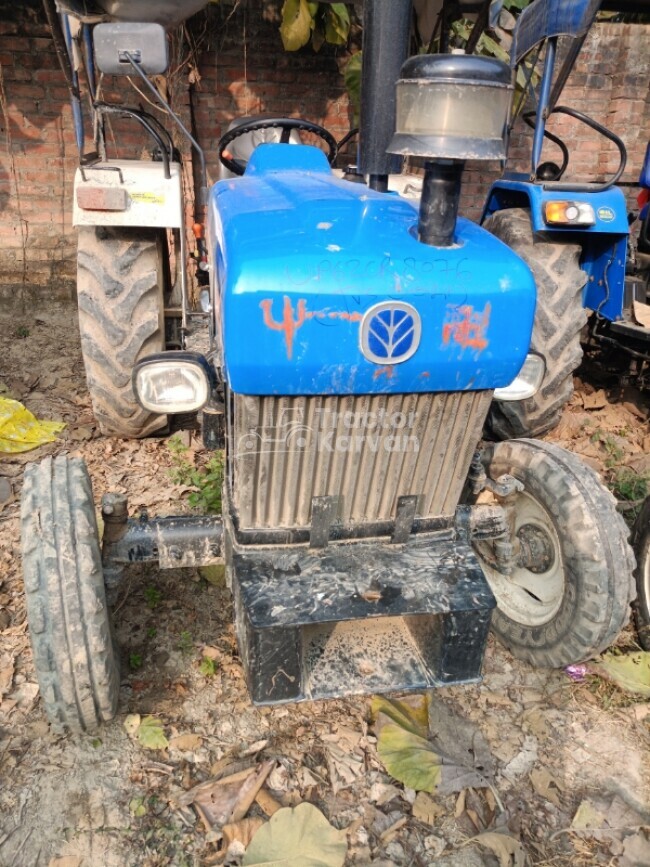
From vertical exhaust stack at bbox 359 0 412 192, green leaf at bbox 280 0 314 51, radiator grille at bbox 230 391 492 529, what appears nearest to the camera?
radiator grille at bbox 230 391 492 529

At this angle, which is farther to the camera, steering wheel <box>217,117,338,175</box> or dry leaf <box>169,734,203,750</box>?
steering wheel <box>217,117,338,175</box>

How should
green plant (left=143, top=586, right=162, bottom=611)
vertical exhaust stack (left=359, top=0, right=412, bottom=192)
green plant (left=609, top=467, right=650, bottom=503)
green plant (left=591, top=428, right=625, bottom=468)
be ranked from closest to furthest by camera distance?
1. vertical exhaust stack (left=359, top=0, right=412, bottom=192)
2. green plant (left=143, top=586, right=162, bottom=611)
3. green plant (left=609, top=467, right=650, bottom=503)
4. green plant (left=591, top=428, right=625, bottom=468)

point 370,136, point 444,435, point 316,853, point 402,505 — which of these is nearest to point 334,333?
point 444,435

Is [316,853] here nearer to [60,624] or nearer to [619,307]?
[60,624]

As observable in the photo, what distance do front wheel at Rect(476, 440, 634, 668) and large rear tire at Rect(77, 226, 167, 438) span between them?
1.74m

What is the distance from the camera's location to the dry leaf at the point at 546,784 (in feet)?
6.90

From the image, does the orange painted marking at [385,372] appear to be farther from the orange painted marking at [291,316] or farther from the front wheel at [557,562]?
the front wheel at [557,562]

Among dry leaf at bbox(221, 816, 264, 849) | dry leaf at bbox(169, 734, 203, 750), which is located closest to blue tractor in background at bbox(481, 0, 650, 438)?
dry leaf at bbox(169, 734, 203, 750)

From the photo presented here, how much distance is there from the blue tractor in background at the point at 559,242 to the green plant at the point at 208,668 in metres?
1.93

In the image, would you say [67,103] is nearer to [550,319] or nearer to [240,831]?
[550,319]

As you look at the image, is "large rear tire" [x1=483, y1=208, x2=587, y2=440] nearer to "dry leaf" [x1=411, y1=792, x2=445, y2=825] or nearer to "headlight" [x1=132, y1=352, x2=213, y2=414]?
"headlight" [x1=132, y1=352, x2=213, y2=414]

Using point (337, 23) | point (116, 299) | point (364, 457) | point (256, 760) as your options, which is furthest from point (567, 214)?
point (337, 23)

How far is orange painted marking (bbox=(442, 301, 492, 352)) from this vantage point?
168 centimetres

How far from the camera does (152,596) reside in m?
2.71
